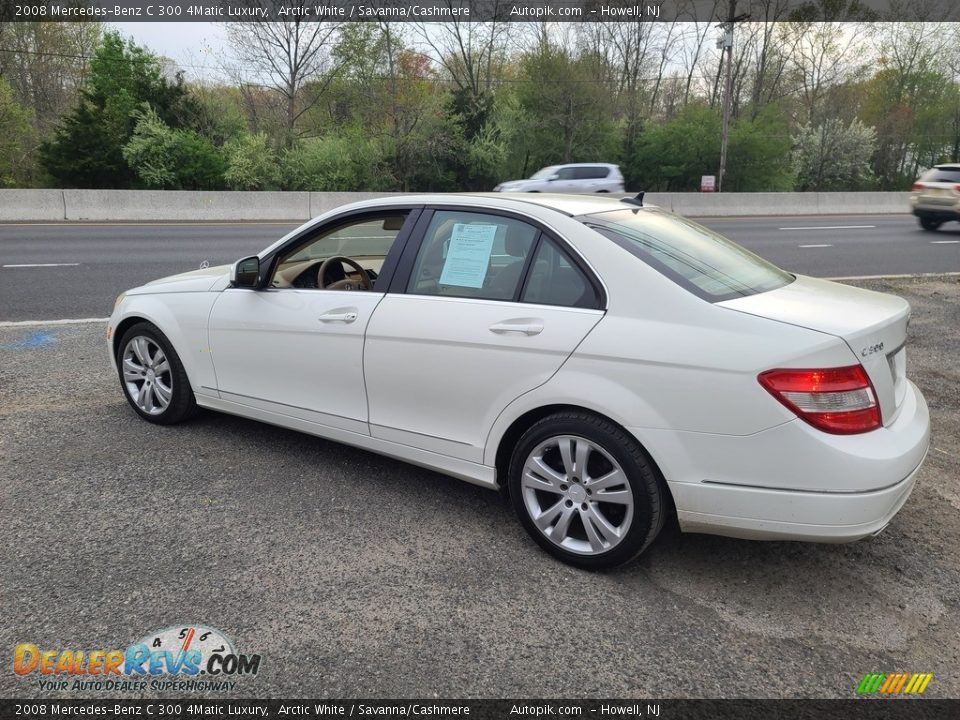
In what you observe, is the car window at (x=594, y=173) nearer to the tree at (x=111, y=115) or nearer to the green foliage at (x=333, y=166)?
the green foliage at (x=333, y=166)

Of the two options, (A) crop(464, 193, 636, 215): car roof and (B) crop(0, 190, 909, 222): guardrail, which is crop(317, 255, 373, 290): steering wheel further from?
(B) crop(0, 190, 909, 222): guardrail

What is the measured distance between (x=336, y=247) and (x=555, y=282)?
8.26 ft

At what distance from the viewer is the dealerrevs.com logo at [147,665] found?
2.50 meters

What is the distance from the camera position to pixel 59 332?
23.6ft

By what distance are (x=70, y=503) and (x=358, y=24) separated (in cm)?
3732

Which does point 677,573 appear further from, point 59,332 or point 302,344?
point 59,332

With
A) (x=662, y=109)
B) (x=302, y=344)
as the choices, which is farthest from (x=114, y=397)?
(x=662, y=109)

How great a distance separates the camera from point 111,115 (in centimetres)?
2909

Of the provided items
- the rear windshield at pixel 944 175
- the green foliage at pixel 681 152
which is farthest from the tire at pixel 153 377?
the green foliage at pixel 681 152

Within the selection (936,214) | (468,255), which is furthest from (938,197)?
(468,255)

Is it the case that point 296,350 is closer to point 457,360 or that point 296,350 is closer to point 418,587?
point 457,360

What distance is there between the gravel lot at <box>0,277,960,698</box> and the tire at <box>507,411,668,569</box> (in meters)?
0.15

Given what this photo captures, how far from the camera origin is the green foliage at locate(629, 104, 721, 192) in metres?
36.8

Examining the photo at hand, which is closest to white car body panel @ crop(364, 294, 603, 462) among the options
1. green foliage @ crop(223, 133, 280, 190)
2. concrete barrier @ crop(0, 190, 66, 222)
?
concrete barrier @ crop(0, 190, 66, 222)
